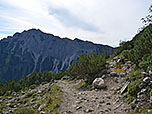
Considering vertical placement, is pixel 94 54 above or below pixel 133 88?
above

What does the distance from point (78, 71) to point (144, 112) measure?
19030 mm

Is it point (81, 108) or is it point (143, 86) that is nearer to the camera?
point (143, 86)

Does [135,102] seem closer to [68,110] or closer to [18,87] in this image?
[68,110]

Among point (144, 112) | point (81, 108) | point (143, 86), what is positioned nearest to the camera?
point (144, 112)

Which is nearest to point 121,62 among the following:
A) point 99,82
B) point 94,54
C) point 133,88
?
point 94,54

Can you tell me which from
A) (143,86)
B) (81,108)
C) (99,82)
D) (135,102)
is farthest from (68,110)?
(99,82)

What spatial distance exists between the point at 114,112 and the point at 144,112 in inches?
84.5

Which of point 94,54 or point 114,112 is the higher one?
point 94,54

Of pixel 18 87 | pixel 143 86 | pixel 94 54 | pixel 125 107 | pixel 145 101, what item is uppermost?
pixel 94 54

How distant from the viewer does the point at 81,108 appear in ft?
38.5

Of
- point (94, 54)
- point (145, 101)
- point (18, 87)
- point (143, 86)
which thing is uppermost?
point (94, 54)

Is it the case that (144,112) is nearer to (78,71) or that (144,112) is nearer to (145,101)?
(145,101)

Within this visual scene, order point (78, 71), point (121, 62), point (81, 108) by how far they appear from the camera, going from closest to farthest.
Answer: point (81, 108)
point (121, 62)
point (78, 71)

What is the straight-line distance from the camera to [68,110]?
466 inches
